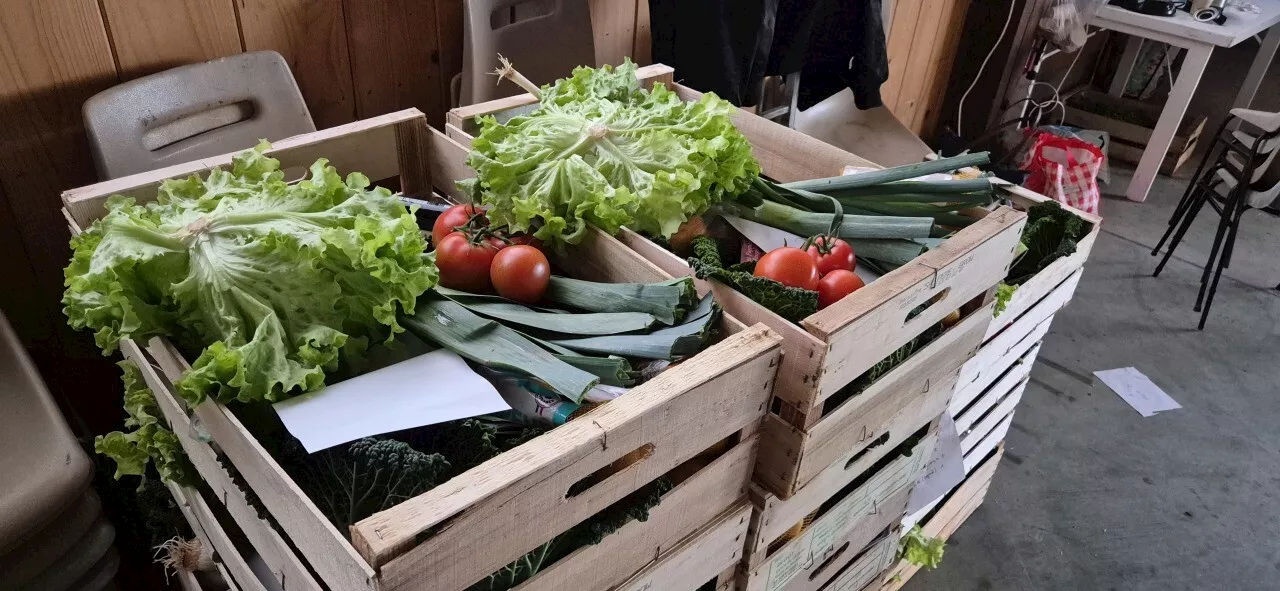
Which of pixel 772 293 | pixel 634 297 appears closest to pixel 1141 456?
pixel 772 293

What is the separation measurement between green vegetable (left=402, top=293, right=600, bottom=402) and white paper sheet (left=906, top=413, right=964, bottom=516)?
3.39 feet

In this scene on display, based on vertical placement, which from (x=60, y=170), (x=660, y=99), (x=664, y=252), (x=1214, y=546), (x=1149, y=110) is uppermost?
(x=660, y=99)

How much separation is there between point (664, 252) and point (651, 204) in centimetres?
9

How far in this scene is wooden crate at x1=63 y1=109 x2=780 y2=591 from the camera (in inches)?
30.3

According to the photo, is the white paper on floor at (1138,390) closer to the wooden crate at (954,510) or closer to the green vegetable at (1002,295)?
the wooden crate at (954,510)

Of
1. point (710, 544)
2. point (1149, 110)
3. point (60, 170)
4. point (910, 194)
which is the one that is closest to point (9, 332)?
point (60, 170)

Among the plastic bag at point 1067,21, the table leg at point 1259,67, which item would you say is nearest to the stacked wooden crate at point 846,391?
the plastic bag at point 1067,21

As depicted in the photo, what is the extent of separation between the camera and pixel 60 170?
168 centimetres

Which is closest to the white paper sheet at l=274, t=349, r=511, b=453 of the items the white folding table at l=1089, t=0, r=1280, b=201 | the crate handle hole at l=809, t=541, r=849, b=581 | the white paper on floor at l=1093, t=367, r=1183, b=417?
the crate handle hole at l=809, t=541, r=849, b=581

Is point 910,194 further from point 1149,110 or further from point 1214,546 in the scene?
point 1149,110

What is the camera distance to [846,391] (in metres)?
1.22

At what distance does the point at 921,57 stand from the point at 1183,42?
1214 millimetres

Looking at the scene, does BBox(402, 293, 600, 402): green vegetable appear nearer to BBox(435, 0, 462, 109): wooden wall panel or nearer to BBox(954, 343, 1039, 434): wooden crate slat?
BBox(954, 343, 1039, 434): wooden crate slat

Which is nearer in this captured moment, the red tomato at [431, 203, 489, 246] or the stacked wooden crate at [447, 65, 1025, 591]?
the stacked wooden crate at [447, 65, 1025, 591]
